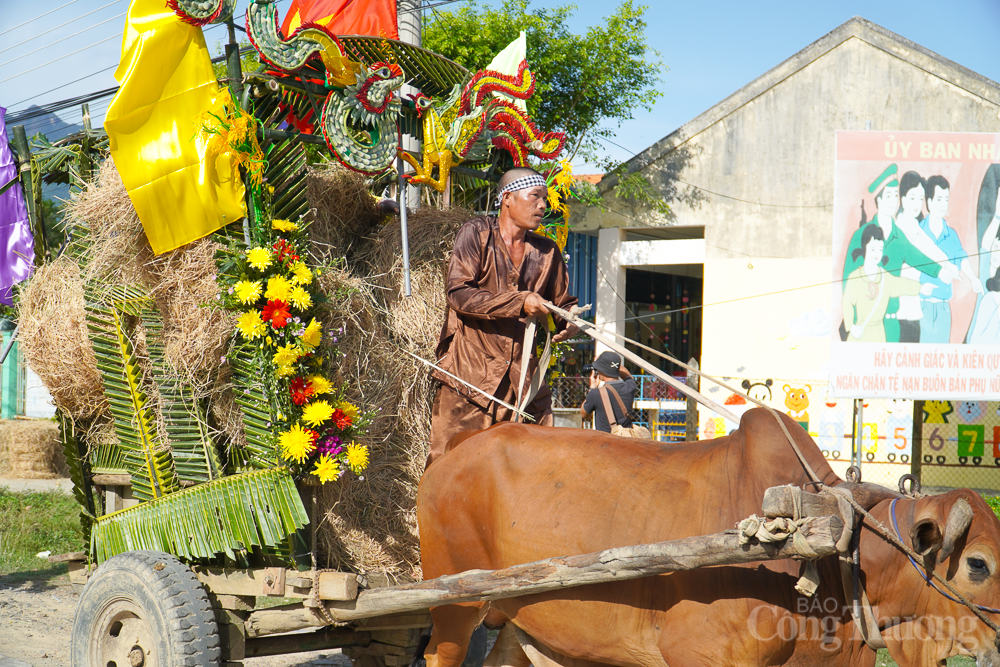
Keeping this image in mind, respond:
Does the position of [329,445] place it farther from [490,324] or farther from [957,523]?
[957,523]

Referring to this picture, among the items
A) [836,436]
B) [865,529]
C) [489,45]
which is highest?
[489,45]

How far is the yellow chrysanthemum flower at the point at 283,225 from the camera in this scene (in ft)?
11.7

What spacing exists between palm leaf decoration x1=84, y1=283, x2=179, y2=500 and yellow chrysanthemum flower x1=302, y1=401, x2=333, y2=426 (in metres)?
0.97

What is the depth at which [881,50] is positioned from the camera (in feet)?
40.2

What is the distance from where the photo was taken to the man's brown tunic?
3826 millimetres

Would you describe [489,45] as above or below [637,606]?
above

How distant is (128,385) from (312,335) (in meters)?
1.19

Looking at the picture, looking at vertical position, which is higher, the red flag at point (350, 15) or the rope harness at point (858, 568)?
the red flag at point (350, 15)

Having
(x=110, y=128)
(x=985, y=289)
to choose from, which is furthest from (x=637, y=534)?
(x=985, y=289)

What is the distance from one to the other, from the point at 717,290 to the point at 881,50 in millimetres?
4180

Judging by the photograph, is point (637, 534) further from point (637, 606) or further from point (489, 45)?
point (489, 45)

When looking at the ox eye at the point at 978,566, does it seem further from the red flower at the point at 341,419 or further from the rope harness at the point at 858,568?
the red flower at the point at 341,419

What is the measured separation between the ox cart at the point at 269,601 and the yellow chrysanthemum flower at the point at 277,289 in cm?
112

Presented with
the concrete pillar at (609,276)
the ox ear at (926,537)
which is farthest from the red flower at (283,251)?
the concrete pillar at (609,276)
